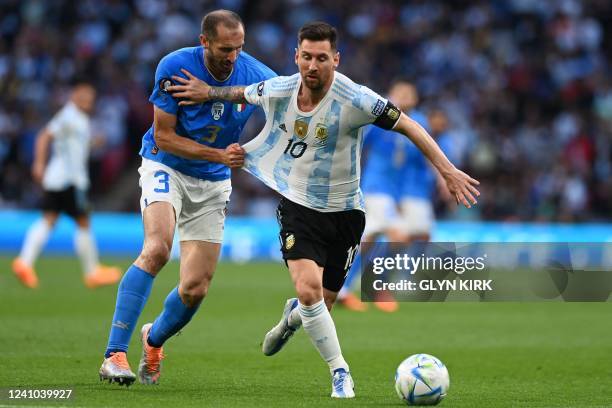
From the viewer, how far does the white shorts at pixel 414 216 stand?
13977mm

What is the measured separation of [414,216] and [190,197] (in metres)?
6.56

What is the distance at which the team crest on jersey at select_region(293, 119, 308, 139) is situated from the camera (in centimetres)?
700

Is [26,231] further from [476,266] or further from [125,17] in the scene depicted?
[476,266]

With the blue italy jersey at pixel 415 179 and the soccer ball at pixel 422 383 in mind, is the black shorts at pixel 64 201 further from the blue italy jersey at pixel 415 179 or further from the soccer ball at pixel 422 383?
the soccer ball at pixel 422 383

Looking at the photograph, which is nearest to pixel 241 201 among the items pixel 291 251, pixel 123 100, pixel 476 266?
pixel 123 100

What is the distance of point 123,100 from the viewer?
23.3m

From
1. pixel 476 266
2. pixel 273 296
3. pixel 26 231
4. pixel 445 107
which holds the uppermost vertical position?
pixel 445 107

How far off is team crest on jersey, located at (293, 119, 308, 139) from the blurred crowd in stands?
50.9 feet

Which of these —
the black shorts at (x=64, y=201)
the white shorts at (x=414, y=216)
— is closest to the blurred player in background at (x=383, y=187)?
the white shorts at (x=414, y=216)

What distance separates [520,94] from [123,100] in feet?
28.7

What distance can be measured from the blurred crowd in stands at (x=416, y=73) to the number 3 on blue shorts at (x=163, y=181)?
14866 mm

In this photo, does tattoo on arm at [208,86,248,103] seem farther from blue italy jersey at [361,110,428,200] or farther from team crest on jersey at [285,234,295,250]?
blue italy jersey at [361,110,428,200]

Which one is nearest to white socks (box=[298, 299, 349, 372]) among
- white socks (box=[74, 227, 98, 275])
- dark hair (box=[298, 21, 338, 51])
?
dark hair (box=[298, 21, 338, 51])

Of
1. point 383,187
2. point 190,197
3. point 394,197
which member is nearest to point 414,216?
point 394,197
